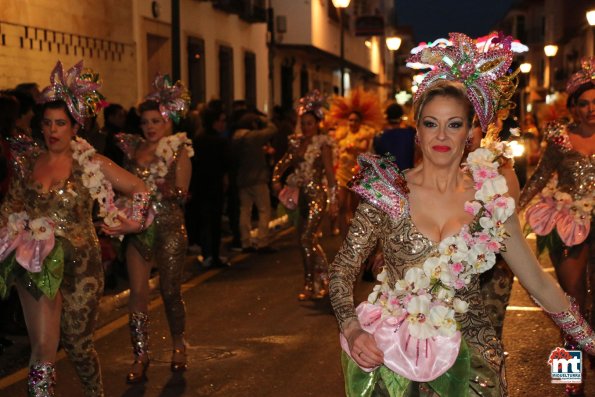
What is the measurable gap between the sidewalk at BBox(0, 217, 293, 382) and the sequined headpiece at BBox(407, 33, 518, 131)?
470 cm

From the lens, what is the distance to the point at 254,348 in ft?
30.1

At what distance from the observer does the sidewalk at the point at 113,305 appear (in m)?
8.73

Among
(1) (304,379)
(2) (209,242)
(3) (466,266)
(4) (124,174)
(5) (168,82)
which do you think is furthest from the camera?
(2) (209,242)

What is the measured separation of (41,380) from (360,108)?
857cm

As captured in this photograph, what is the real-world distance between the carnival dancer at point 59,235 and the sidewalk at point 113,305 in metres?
1.88

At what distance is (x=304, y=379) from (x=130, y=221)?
190 cm

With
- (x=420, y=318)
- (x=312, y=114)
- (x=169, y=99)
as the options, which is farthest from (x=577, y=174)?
(x=312, y=114)

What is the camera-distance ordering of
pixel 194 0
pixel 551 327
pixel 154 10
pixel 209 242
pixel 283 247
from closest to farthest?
pixel 551 327 → pixel 209 242 → pixel 283 247 → pixel 154 10 → pixel 194 0

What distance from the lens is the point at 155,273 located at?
43.2 ft

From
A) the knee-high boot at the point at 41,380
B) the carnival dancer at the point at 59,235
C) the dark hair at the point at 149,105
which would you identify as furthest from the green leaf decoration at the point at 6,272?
the dark hair at the point at 149,105

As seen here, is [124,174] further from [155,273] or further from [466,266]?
[155,273]

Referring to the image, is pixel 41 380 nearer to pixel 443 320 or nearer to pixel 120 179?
pixel 120 179

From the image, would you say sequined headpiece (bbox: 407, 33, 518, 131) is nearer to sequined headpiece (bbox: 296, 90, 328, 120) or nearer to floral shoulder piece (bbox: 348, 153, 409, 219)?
floral shoulder piece (bbox: 348, 153, 409, 219)

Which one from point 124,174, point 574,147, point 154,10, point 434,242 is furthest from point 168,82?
point 154,10
